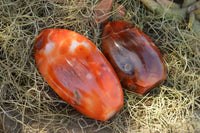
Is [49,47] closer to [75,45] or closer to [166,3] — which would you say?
[75,45]

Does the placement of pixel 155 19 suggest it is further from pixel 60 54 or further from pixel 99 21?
pixel 60 54

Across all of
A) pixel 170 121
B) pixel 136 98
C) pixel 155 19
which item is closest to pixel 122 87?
pixel 136 98

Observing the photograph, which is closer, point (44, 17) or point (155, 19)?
point (44, 17)

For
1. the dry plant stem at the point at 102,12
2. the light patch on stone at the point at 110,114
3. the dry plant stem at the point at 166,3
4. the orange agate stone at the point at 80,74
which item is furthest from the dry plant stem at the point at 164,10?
the light patch on stone at the point at 110,114

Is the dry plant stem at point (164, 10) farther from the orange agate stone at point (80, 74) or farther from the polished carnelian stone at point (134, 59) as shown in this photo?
the orange agate stone at point (80, 74)

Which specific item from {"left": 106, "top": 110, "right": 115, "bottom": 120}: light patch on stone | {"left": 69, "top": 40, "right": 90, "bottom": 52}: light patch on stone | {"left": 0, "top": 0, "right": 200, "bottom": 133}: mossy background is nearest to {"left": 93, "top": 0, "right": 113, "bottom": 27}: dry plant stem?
{"left": 0, "top": 0, "right": 200, "bottom": 133}: mossy background

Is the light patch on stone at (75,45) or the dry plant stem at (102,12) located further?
the dry plant stem at (102,12)

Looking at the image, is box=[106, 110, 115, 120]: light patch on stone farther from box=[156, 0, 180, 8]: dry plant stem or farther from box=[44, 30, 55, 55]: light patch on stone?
box=[156, 0, 180, 8]: dry plant stem

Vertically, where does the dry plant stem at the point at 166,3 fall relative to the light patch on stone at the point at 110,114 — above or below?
above
